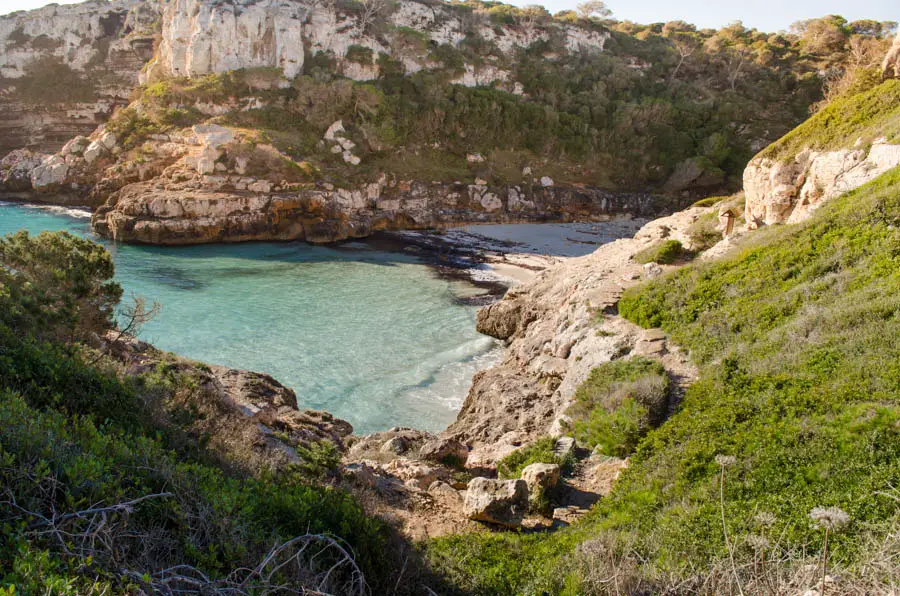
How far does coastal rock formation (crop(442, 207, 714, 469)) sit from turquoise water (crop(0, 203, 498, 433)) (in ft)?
6.42

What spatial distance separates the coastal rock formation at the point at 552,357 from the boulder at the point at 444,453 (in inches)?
8.1

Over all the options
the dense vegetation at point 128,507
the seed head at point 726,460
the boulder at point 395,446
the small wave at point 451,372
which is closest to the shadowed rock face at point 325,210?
the small wave at point 451,372

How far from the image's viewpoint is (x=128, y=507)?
11.0ft

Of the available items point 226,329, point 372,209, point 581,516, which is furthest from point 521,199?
point 581,516

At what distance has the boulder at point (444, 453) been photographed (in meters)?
8.45

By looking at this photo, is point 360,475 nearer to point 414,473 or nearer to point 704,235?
point 414,473

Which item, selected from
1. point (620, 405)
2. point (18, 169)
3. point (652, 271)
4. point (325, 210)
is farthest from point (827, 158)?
point (18, 169)

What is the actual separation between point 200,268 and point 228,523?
27.7 meters

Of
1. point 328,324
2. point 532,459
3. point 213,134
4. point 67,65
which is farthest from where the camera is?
point 67,65

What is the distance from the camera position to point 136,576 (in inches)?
114

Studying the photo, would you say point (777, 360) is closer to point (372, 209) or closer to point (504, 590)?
point (504, 590)

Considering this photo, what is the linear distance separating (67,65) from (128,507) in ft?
249

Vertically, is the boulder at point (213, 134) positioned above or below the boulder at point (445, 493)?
above

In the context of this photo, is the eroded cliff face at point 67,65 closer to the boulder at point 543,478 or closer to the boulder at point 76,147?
the boulder at point 76,147
